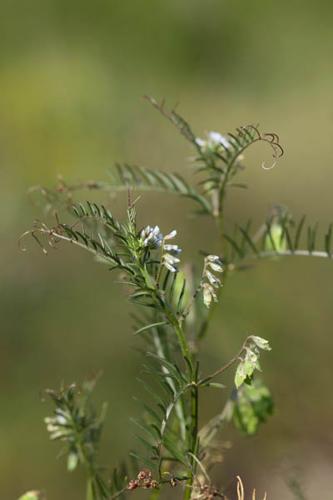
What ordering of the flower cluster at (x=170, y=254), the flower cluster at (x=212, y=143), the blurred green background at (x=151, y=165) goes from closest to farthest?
the flower cluster at (x=170, y=254)
the flower cluster at (x=212, y=143)
the blurred green background at (x=151, y=165)

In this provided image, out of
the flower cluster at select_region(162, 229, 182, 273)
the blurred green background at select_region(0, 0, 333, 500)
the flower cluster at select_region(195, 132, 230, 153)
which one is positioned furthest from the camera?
the blurred green background at select_region(0, 0, 333, 500)

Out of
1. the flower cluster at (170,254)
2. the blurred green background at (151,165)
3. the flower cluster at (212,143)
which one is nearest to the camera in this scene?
the flower cluster at (170,254)

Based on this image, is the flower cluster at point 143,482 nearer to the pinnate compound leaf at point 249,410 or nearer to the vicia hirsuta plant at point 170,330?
the vicia hirsuta plant at point 170,330

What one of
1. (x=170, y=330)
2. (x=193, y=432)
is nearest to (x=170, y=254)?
(x=193, y=432)

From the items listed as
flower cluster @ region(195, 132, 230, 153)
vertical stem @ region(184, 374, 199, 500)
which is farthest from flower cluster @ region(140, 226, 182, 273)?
flower cluster @ region(195, 132, 230, 153)

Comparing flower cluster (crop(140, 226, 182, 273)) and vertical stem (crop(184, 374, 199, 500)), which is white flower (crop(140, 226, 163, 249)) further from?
vertical stem (crop(184, 374, 199, 500))

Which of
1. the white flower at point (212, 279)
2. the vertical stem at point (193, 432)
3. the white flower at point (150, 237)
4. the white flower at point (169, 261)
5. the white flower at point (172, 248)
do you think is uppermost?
the white flower at point (150, 237)

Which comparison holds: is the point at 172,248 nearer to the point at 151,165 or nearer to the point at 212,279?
the point at 212,279

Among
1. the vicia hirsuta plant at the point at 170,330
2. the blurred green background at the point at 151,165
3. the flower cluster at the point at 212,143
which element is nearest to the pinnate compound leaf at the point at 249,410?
the vicia hirsuta plant at the point at 170,330
